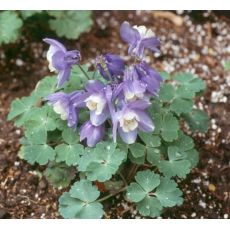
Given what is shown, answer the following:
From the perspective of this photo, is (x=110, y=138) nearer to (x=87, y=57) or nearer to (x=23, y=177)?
(x=23, y=177)

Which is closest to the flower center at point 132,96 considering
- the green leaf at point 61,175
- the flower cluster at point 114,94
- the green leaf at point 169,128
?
the flower cluster at point 114,94

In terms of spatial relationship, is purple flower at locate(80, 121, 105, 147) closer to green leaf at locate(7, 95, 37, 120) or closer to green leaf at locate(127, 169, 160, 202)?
green leaf at locate(127, 169, 160, 202)

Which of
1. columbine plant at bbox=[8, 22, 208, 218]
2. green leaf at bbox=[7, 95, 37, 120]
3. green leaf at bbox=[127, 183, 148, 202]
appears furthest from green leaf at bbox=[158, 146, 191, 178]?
green leaf at bbox=[7, 95, 37, 120]

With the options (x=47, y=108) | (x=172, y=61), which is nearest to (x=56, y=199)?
(x=47, y=108)

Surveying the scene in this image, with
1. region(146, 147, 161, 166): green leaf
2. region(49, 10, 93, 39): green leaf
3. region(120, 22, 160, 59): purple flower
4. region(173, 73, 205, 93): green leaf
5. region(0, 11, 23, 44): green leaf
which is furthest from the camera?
region(49, 10, 93, 39): green leaf

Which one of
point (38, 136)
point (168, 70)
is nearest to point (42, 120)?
point (38, 136)

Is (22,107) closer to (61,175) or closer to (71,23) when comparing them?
(61,175)
